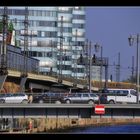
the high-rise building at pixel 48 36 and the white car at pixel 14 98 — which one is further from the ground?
the high-rise building at pixel 48 36

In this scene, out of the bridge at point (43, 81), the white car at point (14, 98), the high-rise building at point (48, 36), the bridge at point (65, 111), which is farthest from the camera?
the high-rise building at point (48, 36)

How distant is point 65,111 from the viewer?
42312mm

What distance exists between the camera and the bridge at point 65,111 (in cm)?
4100

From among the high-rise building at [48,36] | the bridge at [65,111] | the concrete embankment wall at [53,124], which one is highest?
the high-rise building at [48,36]

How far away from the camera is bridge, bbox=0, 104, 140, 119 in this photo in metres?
41.0

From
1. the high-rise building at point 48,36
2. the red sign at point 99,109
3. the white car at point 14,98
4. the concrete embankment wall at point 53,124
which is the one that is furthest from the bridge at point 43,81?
the red sign at point 99,109

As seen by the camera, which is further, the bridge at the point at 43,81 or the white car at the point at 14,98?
the bridge at the point at 43,81

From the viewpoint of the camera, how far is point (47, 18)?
126 meters

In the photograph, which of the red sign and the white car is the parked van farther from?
the red sign

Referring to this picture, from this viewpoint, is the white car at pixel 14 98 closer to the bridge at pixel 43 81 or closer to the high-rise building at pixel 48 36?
the bridge at pixel 43 81

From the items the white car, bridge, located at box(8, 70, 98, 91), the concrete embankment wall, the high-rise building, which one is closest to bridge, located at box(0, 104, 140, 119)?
the white car

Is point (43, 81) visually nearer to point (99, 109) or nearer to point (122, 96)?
point (122, 96)

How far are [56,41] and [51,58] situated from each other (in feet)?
16.7

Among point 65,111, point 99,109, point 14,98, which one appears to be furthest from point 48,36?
point 99,109
